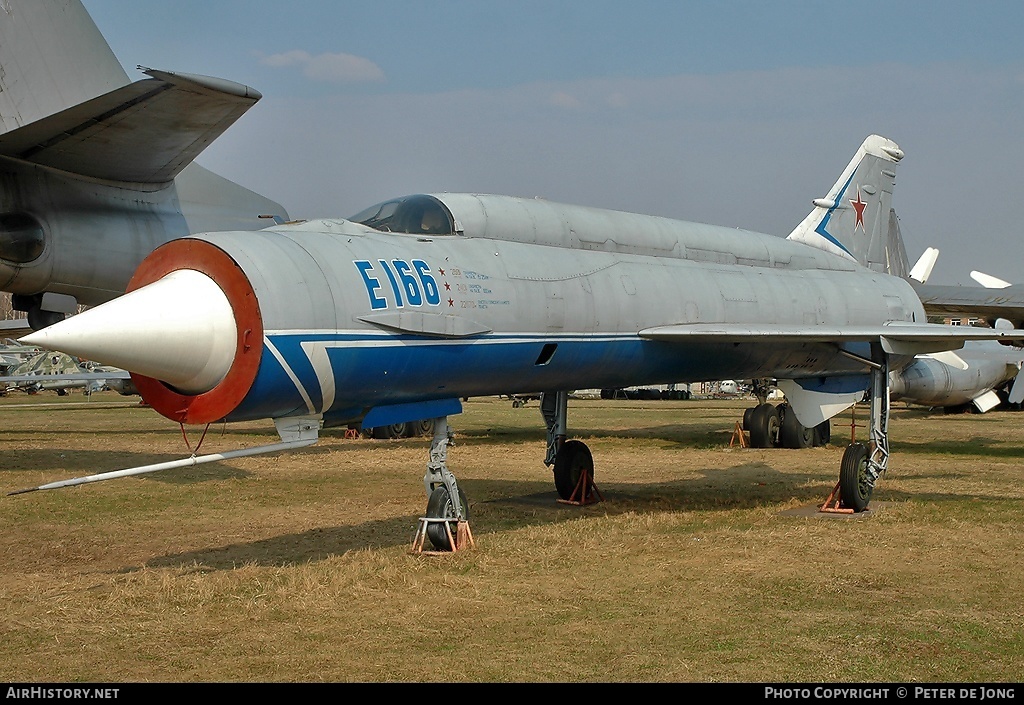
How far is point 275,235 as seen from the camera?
7910 millimetres

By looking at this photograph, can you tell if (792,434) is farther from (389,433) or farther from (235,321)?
(235,321)

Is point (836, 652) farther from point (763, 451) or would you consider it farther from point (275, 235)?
point (763, 451)

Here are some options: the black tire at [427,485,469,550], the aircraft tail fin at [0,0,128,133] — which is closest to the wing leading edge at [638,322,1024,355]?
the black tire at [427,485,469,550]

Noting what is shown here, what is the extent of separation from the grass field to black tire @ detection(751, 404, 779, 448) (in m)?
5.02

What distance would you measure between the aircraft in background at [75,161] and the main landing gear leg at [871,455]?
305 inches

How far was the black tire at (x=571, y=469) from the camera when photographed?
40.8 ft

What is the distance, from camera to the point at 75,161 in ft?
41.1

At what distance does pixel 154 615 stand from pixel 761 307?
24.7 ft

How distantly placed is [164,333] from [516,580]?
10.5ft

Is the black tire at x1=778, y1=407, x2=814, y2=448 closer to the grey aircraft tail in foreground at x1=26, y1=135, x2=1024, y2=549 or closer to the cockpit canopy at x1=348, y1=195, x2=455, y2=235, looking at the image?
the grey aircraft tail in foreground at x1=26, y1=135, x2=1024, y2=549

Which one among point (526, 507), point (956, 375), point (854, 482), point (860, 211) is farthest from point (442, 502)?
point (956, 375)

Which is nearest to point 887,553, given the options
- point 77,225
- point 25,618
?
point 25,618

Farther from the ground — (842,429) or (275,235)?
(275,235)

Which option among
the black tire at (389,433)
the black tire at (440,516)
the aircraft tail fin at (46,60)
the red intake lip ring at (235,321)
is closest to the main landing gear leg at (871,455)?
the black tire at (440,516)
